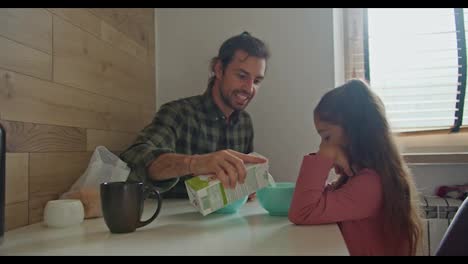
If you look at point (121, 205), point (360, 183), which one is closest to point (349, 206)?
point (360, 183)

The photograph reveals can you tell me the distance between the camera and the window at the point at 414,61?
1650 millimetres

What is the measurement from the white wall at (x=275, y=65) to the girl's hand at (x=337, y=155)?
0.61m

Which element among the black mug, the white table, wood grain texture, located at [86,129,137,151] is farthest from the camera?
wood grain texture, located at [86,129,137,151]

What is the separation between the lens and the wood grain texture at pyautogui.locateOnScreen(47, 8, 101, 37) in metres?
1.01

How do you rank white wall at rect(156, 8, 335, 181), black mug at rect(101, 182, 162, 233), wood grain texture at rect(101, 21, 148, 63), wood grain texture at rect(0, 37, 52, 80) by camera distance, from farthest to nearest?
white wall at rect(156, 8, 335, 181), wood grain texture at rect(101, 21, 148, 63), wood grain texture at rect(0, 37, 52, 80), black mug at rect(101, 182, 162, 233)

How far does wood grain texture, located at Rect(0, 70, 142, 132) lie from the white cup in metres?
0.21

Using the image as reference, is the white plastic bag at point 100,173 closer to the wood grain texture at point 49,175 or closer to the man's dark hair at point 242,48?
the wood grain texture at point 49,175

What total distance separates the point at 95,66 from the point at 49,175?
0.37 metres

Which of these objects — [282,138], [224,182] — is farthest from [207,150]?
[224,182]

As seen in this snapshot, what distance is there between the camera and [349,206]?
0.80 metres

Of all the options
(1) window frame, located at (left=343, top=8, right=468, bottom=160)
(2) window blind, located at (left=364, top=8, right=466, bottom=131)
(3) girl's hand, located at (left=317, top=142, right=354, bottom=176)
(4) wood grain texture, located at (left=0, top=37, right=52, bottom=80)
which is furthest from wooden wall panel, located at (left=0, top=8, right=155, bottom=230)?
Result: (2) window blind, located at (left=364, top=8, right=466, bottom=131)

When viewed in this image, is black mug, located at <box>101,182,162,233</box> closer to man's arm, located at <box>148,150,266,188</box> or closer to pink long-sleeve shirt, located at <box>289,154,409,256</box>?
man's arm, located at <box>148,150,266,188</box>
